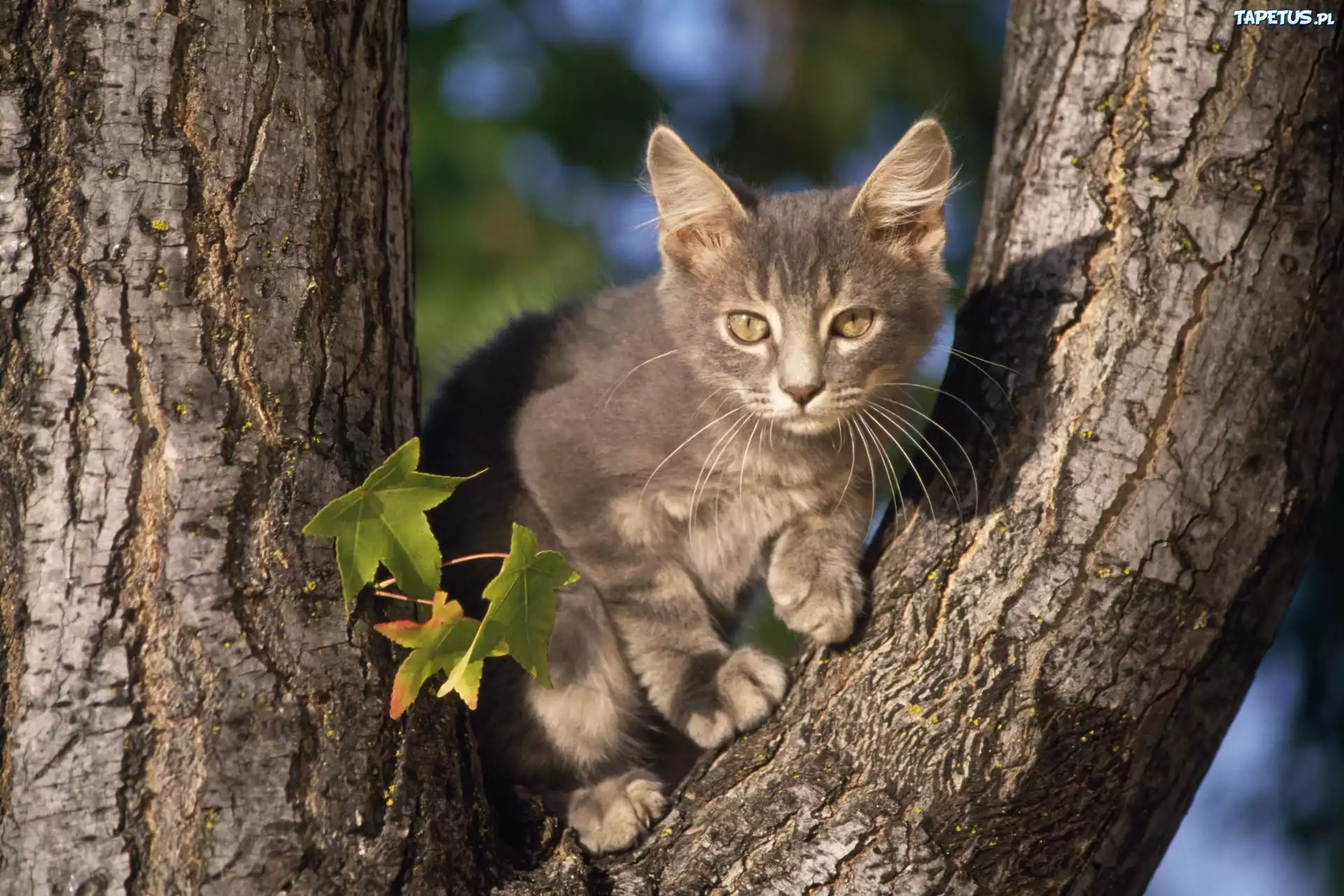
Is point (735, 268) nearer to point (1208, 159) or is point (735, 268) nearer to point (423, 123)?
point (1208, 159)

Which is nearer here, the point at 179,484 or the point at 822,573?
the point at 179,484

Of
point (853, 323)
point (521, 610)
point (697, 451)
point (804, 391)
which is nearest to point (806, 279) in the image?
point (853, 323)

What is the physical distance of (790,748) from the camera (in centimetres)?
257

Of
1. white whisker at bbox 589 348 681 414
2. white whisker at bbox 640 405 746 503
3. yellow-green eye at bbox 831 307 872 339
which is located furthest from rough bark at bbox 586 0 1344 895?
white whisker at bbox 589 348 681 414

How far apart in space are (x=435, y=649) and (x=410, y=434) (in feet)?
1.64

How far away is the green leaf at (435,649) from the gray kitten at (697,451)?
0.85 metres

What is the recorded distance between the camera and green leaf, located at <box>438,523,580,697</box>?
212 cm

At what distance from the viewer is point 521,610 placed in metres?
2.18

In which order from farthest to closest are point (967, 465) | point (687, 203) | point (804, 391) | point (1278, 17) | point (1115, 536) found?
point (687, 203)
point (804, 391)
point (967, 465)
point (1278, 17)
point (1115, 536)

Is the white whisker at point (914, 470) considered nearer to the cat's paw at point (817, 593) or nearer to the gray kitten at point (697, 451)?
the gray kitten at point (697, 451)

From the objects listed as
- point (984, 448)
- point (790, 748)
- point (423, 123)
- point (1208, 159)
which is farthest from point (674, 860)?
point (423, 123)

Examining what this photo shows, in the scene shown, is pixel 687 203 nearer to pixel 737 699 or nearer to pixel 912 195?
pixel 912 195

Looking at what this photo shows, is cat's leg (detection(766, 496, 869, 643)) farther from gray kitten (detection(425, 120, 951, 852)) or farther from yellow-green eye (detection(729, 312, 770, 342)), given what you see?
yellow-green eye (detection(729, 312, 770, 342))

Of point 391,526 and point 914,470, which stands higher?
point 914,470
